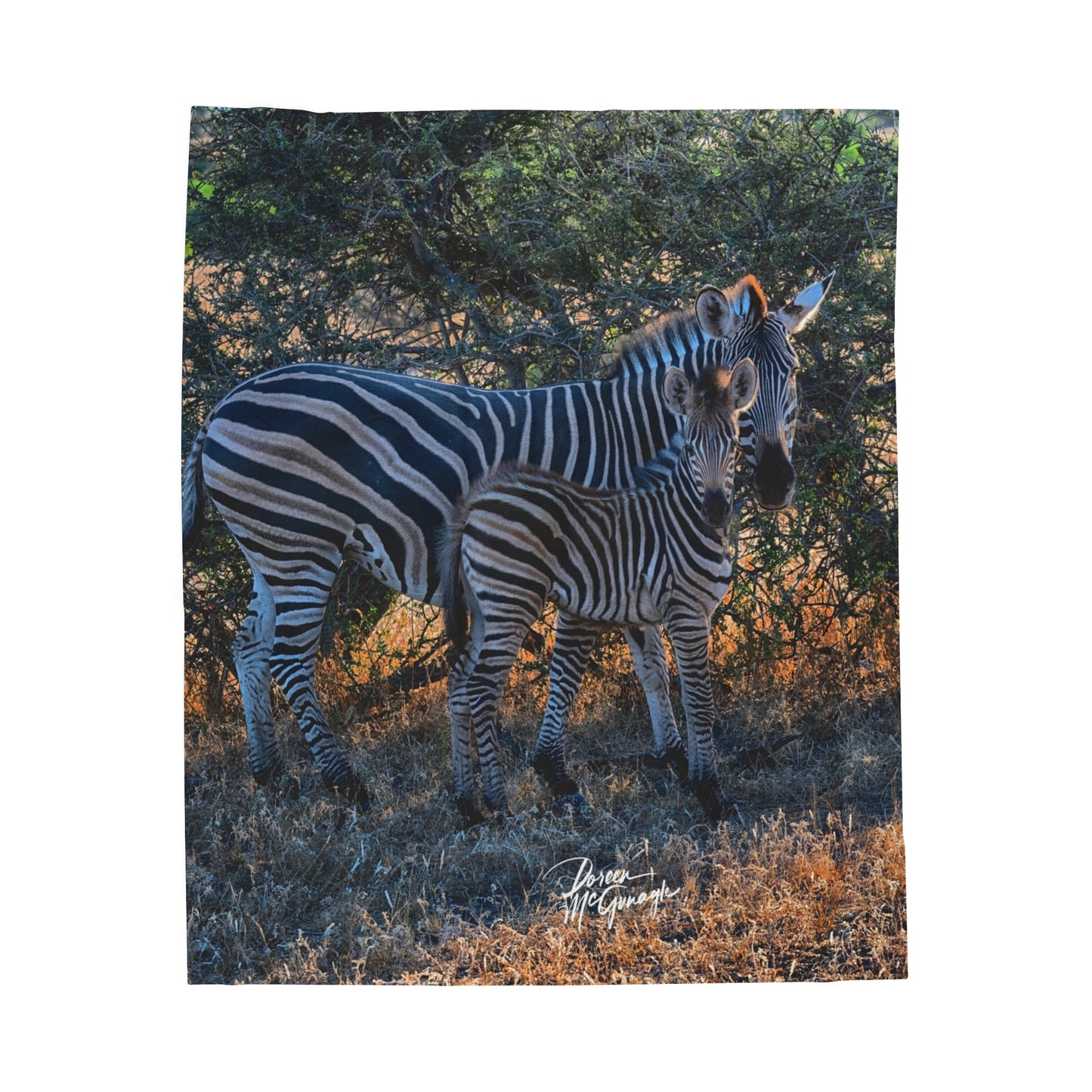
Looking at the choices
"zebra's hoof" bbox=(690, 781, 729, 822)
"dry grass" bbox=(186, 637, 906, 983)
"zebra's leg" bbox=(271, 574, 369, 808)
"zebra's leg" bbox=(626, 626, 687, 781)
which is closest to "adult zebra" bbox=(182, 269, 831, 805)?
"zebra's leg" bbox=(271, 574, 369, 808)

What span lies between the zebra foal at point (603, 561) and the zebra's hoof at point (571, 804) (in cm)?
24

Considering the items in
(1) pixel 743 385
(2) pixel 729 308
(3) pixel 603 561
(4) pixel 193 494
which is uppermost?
(2) pixel 729 308

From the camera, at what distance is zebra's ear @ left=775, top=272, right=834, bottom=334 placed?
500cm

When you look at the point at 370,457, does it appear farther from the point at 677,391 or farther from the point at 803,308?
the point at 803,308

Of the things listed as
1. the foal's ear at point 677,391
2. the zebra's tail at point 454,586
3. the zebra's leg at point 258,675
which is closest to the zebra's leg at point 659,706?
the zebra's tail at point 454,586

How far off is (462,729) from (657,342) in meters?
1.73

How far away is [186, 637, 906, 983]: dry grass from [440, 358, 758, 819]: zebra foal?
Result: 9.2 inches

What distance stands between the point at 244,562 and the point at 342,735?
856 millimetres

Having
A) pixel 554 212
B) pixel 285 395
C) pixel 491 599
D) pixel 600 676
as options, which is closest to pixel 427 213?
pixel 554 212

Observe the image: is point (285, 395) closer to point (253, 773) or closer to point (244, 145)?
A: point (244, 145)

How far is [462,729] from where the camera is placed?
198 inches

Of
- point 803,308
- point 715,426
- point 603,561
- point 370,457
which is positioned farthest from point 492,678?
point 803,308
